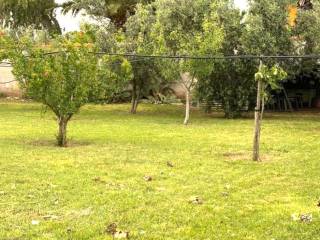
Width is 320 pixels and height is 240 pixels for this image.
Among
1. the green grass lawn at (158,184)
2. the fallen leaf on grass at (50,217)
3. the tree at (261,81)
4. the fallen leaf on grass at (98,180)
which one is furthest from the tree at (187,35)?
the fallen leaf on grass at (50,217)

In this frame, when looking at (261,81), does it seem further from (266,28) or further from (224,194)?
(266,28)

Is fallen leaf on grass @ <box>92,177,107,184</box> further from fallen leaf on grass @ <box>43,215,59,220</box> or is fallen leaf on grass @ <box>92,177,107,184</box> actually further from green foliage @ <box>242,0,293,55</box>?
green foliage @ <box>242,0,293,55</box>

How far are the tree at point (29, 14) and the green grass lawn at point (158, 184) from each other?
42.9ft

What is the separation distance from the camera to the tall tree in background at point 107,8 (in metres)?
24.0

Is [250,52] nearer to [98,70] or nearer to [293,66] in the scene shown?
[293,66]

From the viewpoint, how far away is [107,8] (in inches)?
1012

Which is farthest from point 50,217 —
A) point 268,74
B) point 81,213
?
point 268,74

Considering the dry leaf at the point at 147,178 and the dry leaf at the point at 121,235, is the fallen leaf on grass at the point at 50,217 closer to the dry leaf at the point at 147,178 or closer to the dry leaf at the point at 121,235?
the dry leaf at the point at 121,235

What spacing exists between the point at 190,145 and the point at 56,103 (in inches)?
132

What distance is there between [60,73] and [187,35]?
7.65 m

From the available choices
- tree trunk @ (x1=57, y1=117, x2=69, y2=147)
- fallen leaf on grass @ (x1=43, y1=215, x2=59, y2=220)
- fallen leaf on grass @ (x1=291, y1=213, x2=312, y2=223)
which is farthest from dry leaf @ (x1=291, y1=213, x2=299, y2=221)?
tree trunk @ (x1=57, y1=117, x2=69, y2=147)

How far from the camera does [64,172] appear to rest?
9.50m

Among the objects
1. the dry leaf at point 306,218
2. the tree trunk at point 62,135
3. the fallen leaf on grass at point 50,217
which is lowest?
the fallen leaf on grass at point 50,217

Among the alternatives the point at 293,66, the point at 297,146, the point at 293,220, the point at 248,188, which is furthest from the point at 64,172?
the point at 293,66
